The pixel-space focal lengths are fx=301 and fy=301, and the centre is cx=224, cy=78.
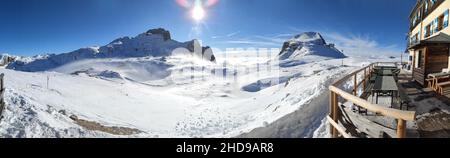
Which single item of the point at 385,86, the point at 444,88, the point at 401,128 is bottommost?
the point at 444,88

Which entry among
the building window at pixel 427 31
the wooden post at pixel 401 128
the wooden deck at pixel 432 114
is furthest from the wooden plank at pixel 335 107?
the building window at pixel 427 31

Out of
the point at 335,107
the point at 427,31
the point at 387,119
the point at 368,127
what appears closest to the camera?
the point at 368,127

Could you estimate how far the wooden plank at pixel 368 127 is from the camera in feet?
16.7

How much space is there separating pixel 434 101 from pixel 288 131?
16.9 feet

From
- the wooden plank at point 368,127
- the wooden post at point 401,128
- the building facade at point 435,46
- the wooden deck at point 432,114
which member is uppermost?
the building facade at point 435,46

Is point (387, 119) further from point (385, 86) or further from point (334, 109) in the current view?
point (385, 86)

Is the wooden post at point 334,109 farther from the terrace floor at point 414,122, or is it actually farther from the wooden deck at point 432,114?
the wooden deck at point 432,114

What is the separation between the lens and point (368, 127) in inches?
213

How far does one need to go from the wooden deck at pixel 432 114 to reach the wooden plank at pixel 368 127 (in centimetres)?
155

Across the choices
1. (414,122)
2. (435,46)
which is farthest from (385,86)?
(435,46)

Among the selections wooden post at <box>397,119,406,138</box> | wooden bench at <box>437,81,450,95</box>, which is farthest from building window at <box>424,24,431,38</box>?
wooden post at <box>397,119,406,138</box>

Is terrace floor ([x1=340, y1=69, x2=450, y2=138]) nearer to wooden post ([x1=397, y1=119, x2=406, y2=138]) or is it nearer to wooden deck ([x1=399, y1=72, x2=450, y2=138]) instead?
wooden deck ([x1=399, y1=72, x2=450, y2=138])

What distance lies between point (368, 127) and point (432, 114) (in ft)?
13.7
